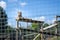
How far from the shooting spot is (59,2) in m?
2.16

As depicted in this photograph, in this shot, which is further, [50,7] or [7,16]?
[7,16]

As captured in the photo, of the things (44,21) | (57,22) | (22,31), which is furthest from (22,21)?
(57,22)

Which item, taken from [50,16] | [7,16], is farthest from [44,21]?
[7,16]

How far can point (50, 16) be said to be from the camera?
218 cm

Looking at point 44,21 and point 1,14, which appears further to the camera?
point 1,14

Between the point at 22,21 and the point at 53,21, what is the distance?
1.15ft

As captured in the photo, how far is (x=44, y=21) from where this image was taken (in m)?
2.22

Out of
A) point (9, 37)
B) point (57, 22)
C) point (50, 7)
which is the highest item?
point (50, 7)

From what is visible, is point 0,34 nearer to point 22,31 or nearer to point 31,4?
point 22,31

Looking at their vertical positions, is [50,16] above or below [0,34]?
above

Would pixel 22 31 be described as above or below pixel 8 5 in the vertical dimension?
below

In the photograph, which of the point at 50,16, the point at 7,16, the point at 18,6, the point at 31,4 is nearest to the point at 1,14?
the point at 7,16

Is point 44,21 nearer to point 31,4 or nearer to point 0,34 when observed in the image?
point 31,4

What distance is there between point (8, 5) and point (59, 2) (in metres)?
0.58
